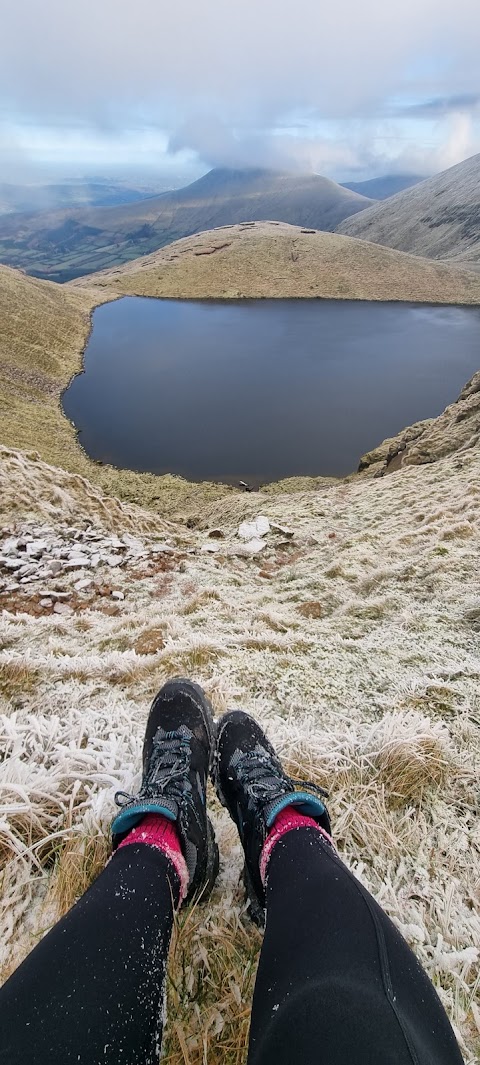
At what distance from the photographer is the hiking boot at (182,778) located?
1.95 meters

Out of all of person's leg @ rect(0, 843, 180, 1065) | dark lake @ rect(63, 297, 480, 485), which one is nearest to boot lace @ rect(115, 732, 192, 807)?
person's leg @ rect(0, 843, 180, 1065)

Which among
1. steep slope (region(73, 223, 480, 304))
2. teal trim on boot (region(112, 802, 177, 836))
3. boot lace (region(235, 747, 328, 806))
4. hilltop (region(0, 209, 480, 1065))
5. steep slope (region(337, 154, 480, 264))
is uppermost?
steep slope (region(337, 154, 480, 264))

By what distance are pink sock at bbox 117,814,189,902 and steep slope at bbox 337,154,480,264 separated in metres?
133

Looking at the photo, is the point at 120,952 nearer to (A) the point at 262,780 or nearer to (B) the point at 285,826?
(B) the point at 285,826

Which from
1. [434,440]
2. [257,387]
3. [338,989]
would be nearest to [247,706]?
[338,989]

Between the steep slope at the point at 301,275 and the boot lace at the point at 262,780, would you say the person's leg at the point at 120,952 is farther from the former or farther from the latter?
the steep slope at the point at 301,275

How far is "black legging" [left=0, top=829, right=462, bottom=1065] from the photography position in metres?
1.16

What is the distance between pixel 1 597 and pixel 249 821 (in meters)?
5.54

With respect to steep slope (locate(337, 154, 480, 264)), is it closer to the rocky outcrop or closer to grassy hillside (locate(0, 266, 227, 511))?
grassy hillside (locate(0, 266, 227, 511))

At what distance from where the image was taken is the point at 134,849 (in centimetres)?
185

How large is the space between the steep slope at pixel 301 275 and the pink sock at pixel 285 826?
78.6 m

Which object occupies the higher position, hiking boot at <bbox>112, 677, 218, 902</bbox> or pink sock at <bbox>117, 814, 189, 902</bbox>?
pink sock at <bbox>117, 814, 189, 902</bbox>

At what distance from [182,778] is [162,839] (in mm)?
470

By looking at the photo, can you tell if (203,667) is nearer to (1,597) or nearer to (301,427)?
(1,597)
